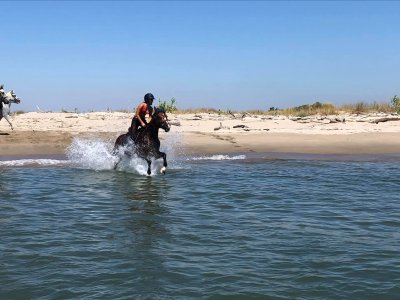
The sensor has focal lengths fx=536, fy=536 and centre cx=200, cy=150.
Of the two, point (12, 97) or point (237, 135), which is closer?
point (12, 97)

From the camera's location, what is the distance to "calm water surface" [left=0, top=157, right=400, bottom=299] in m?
5.50

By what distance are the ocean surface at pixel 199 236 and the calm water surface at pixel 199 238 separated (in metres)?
0.02

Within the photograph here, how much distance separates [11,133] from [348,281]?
776 inches

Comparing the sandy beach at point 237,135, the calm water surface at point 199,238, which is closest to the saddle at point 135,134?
the calm water surface at point 199,238

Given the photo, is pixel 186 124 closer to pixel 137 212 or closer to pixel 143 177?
pixel 143 177

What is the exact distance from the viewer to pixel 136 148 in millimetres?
14555

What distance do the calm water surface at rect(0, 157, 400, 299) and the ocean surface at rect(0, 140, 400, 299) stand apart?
0.06 ft

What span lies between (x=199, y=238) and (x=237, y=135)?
54.4ft

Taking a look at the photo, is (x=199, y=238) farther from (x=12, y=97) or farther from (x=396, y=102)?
(x=396, y=102)

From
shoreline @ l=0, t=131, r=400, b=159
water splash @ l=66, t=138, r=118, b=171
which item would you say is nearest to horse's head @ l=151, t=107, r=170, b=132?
water splash @ l=66, t=138, r=118, b=171

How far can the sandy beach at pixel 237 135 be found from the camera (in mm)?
20500

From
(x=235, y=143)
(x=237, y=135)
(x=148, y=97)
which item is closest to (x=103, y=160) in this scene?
(x=148, y=97)

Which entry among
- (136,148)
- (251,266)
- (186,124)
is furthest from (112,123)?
(251,266)

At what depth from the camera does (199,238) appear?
7383 mm
